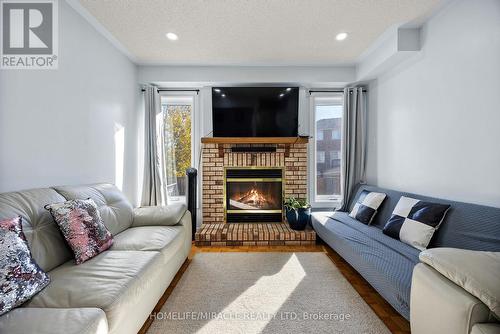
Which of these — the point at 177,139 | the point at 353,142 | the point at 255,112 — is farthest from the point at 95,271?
the point at 353,142

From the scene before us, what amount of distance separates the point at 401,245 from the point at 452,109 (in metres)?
1.28

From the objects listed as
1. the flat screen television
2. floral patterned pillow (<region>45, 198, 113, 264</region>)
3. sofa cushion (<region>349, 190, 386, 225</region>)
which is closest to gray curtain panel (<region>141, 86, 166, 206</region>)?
the flat screen television

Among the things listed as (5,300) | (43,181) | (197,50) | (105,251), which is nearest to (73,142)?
(43,181)

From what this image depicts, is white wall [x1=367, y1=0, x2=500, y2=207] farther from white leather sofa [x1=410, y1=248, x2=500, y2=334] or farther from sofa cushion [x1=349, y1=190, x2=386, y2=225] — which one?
white leather sofa [x1=410, y1=248, x2=500, y2=334]

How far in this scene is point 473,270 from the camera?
1068 mm

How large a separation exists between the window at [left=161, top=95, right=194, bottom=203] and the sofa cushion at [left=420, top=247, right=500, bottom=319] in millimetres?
3250

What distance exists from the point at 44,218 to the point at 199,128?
248 cm

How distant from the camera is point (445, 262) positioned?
116cm

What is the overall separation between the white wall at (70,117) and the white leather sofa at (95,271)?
0.25 metres

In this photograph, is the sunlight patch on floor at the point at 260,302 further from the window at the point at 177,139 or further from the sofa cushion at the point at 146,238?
the window at the point at 177,139

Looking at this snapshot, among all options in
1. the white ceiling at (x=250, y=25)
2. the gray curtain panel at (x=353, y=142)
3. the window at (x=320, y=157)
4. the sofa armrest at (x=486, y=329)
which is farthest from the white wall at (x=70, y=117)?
the gray curtain panel at (x=353, y=142)

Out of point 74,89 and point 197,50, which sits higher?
point 197,50

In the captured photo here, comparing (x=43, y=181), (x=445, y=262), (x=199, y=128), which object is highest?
(x=199, y=128)

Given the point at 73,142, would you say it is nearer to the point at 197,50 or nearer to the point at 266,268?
the point at 197,50
